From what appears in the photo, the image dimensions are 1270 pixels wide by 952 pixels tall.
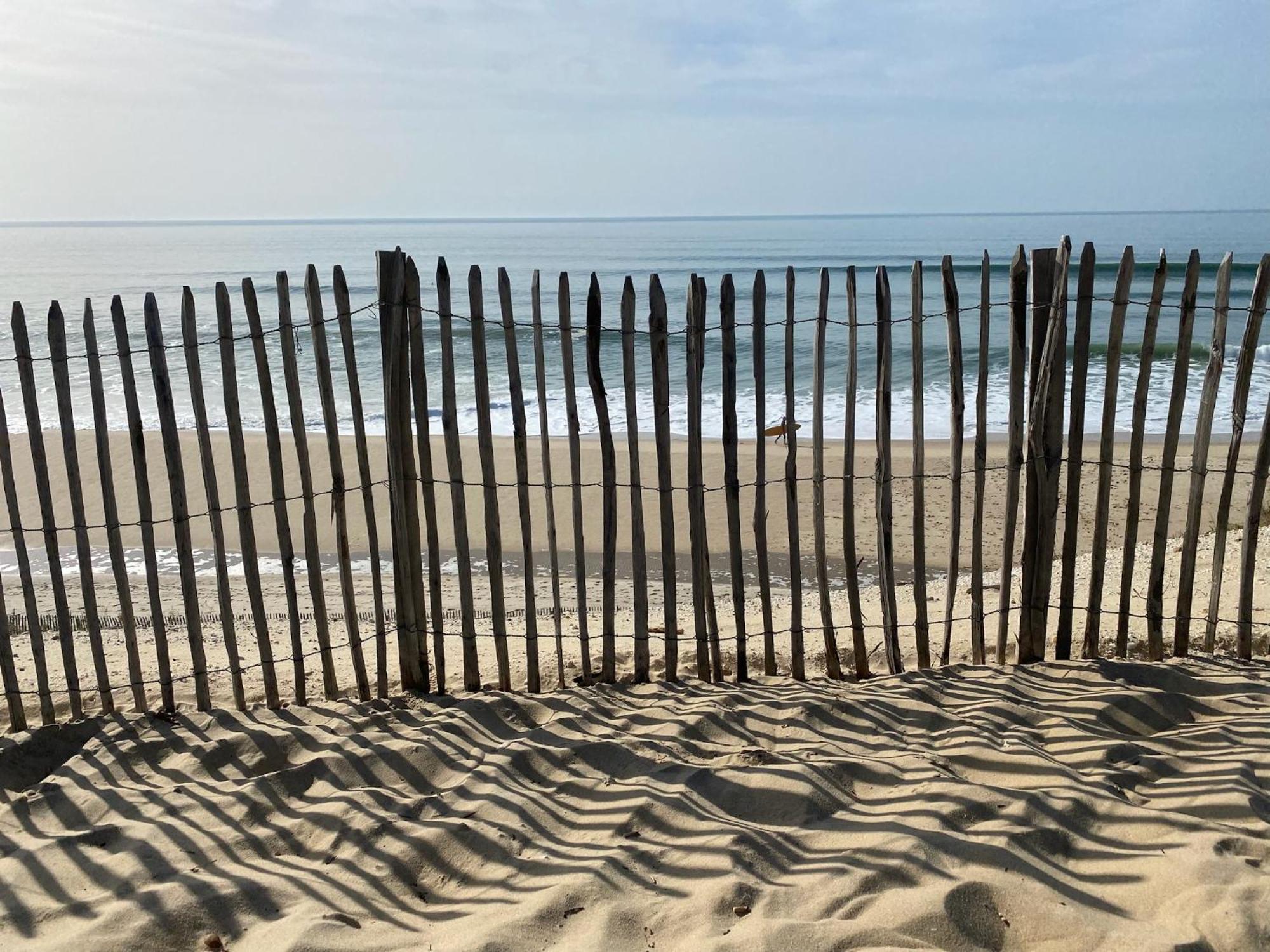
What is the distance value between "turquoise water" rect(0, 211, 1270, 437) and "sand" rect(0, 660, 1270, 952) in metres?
3.41

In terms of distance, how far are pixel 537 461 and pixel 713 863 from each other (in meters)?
8.11

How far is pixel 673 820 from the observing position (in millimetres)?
2918

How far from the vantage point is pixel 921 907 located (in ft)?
8.04

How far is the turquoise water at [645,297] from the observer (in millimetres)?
15250

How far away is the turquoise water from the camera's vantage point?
15250 mm

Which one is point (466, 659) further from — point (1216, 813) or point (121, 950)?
point (1216, 813)

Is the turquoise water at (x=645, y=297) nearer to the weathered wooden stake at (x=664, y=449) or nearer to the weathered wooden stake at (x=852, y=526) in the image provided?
the weathered wooden stake at (x=852, y=526)

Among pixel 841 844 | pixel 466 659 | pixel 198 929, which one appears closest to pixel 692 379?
pixel 466 659

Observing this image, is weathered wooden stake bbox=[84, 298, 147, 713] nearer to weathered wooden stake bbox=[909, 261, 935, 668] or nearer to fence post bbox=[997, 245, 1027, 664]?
weathered wooden stake bbox=[909, 261, 935, 668]

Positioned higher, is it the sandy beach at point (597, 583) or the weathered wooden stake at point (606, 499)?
the weathered wooden stake at point (606, 499)

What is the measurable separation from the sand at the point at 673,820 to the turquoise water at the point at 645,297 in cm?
341

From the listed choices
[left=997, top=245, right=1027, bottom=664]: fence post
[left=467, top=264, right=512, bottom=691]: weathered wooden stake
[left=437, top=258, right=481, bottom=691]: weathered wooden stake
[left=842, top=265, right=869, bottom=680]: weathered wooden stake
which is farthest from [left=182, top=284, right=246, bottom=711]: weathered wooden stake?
[left=997, top=245, right=1027, bottom=664]: fence post

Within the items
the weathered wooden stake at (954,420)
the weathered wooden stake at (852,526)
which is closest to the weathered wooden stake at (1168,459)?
the weathered wooden stake at (954,420)

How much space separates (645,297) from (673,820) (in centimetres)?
2899
